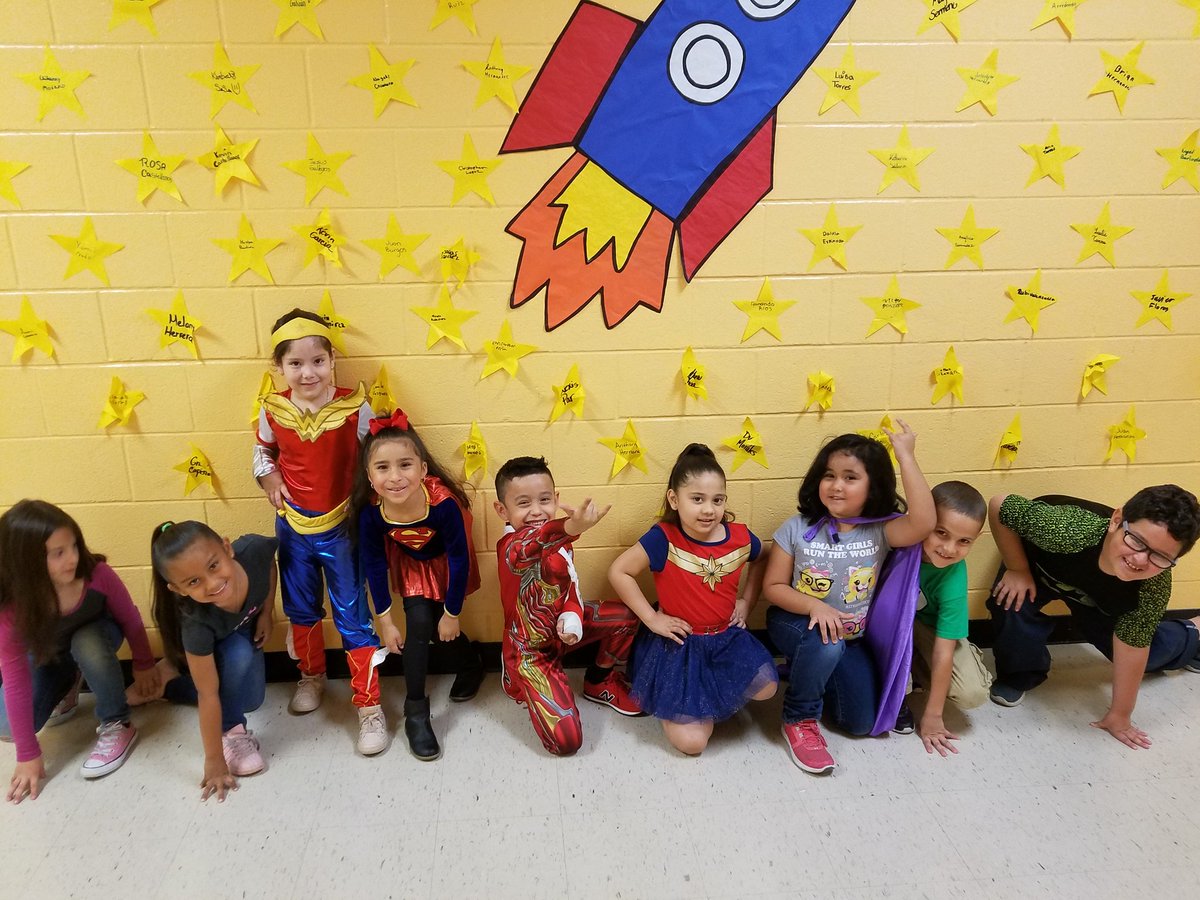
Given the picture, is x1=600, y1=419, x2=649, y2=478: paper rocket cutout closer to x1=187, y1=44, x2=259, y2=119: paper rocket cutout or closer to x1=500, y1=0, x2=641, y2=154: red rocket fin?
x1=500, y1=0, x2=641, y2=154: red rocket fin

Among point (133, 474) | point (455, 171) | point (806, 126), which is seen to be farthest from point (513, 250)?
point (133, 474)

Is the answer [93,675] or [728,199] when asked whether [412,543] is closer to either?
[93,675]

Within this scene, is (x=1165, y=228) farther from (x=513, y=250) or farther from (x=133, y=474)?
(x=133, y=474)

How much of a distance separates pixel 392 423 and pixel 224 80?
98 cm

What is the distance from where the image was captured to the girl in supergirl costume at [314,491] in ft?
6.73

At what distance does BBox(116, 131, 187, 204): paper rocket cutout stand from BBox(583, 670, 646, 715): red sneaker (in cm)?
181

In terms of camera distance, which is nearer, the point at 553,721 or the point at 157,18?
the point at 157,18

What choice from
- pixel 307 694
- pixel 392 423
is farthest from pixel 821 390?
pixel 307 694

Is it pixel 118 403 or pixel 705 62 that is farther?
pixel 118 403

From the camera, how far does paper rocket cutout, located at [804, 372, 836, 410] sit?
2.28 m

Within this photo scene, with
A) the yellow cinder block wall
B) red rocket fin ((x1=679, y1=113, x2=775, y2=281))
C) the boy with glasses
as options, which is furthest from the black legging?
the boy with glasses

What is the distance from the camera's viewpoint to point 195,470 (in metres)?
2.23

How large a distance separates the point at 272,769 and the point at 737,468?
1.56m

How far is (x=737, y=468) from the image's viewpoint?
237 centimetres
